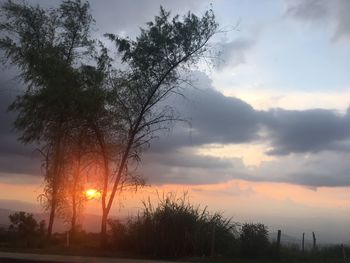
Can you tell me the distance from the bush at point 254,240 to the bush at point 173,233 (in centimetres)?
80

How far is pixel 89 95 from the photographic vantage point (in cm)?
2492

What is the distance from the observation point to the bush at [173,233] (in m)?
24.7

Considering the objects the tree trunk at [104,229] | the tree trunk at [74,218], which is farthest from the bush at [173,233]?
the tree trunk at [74,218]

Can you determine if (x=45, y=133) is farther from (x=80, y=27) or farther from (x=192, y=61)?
(x=192, y=61)

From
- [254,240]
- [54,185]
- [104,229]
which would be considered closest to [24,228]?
[54,185]

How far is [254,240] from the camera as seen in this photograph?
80.2 ft

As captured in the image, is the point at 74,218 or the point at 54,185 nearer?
the point at 54,185

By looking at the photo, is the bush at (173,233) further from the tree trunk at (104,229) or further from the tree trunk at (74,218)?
the tree trunk at (74,218)

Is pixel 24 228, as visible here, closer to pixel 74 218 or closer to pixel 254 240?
pixel 74 218

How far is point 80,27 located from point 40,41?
92.7 inches

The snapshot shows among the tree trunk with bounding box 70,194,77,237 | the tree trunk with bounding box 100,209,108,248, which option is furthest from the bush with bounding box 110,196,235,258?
the tree trunk with bounding box 70,194,77,237

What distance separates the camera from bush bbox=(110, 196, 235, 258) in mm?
24719

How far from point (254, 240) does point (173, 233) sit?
3458mm

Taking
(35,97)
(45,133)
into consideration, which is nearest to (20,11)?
(35,97)
